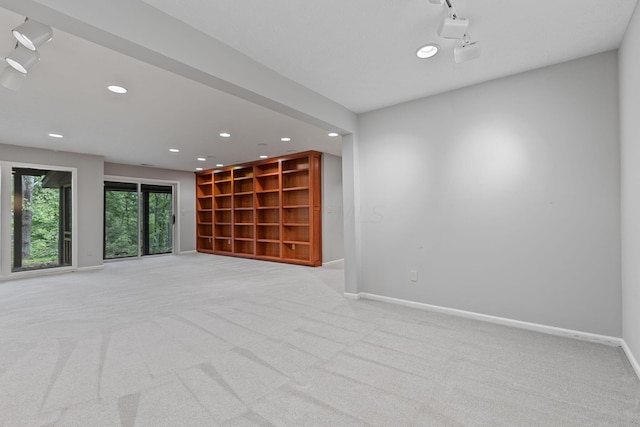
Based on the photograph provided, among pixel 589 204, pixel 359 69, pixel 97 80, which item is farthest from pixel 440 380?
pixel 97 80

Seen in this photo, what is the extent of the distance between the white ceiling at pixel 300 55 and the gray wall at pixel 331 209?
8.11 ft

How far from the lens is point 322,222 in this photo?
21.7 feet

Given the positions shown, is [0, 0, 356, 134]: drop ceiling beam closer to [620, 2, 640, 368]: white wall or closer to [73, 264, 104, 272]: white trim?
[620, 2, 640, 368]: white wall

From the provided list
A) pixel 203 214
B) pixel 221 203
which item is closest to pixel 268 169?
pixel 221 203

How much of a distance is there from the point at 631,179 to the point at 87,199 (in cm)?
828

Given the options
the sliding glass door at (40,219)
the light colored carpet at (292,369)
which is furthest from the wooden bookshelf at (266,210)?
the sliding glass door at (40,219)

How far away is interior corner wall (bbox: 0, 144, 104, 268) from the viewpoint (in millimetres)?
6016

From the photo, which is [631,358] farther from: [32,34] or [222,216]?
[222,216]

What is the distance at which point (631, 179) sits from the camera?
207 cm

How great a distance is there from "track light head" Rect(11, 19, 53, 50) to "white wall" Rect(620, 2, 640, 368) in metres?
3.73

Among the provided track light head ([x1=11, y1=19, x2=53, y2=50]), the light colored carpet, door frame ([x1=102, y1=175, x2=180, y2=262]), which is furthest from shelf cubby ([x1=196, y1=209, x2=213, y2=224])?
track light head ([x1=11, y1=19, x2=53, y2=50])

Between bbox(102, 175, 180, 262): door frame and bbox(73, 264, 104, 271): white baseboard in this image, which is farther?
bbox(102, 175, 180, 262): door frame

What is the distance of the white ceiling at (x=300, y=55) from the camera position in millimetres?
1899

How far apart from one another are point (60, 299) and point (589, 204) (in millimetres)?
6059
